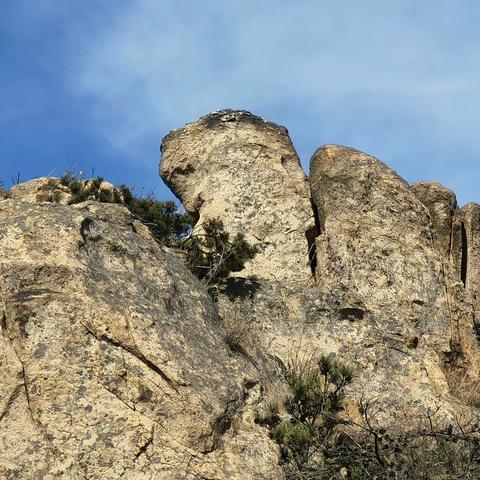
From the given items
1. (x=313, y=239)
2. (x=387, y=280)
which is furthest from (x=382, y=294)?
(x=313, y=239)

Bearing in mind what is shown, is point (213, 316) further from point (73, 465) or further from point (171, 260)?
point (73, 465)

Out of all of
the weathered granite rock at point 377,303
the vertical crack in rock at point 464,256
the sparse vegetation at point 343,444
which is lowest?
the sparse vegetation at point 343,444

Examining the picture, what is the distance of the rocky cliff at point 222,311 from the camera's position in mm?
7469

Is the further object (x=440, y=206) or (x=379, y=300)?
(x=440, y=206)

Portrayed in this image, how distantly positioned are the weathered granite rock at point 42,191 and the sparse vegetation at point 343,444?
553 cm

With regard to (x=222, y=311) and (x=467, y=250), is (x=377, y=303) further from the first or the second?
(x=467, y=250)

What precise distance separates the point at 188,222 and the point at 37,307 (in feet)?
17.5

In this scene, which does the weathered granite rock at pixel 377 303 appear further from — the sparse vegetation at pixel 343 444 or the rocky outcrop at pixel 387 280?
the sparse vegetation at pixel 343 444

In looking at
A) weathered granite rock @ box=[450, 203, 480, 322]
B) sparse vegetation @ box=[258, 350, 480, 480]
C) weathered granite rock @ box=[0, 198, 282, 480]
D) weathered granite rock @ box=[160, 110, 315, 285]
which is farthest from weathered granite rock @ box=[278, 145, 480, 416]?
weathered granite rock @ box=[450, 203, 480, 322]

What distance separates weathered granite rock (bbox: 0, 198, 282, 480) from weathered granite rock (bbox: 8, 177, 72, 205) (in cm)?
435

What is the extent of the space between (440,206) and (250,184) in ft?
13.3

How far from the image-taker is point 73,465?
715cm

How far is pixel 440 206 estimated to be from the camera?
51.4 feet

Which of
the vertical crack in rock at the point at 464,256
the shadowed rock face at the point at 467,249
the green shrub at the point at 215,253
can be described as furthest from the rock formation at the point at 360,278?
the vertical crack in rock at the point at 464,256
